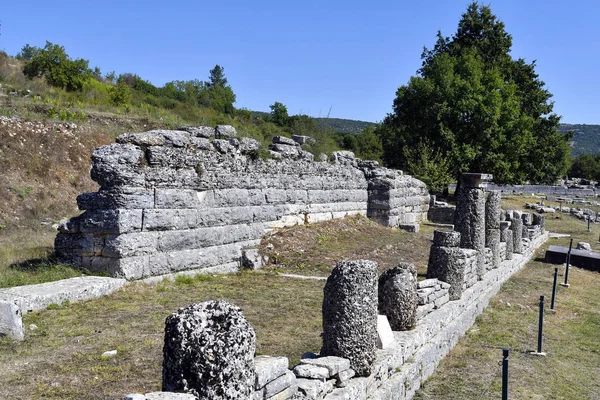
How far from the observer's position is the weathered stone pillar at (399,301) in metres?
8.23

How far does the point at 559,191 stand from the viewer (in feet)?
220

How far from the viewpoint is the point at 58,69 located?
28609 mm

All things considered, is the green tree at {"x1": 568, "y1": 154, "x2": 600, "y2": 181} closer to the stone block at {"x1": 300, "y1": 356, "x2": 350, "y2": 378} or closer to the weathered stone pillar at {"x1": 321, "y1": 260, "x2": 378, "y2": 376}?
the weathered stone pillar at {"x1": 321, "y1": 260, "x2": 378, "y2": 376}

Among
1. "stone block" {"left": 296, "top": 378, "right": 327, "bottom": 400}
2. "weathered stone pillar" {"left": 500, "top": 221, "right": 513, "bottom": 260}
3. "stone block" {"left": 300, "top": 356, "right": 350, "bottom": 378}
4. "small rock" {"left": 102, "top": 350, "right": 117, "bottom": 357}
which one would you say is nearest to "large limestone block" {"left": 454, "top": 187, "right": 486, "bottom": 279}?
"weathered stone pillar" {"left": 500, "top": 221, "right": 513, "bottom": 260}

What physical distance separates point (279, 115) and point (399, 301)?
46.4m

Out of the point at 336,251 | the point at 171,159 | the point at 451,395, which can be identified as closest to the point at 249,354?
the point at 451,395

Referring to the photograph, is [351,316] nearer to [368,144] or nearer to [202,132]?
[202,132]

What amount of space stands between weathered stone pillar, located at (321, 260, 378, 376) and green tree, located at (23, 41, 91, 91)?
83.5 ft

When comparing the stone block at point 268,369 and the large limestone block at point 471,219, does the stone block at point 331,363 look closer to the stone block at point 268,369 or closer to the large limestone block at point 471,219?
the stone block at point 268,369

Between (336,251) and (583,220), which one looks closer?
(336,251)

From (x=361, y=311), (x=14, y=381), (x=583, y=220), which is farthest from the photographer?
(x=583, y=220)

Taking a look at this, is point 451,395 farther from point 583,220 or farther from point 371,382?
point 583,220

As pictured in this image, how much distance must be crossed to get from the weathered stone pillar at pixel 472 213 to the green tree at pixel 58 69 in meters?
21.2

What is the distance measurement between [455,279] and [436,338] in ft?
8.34
